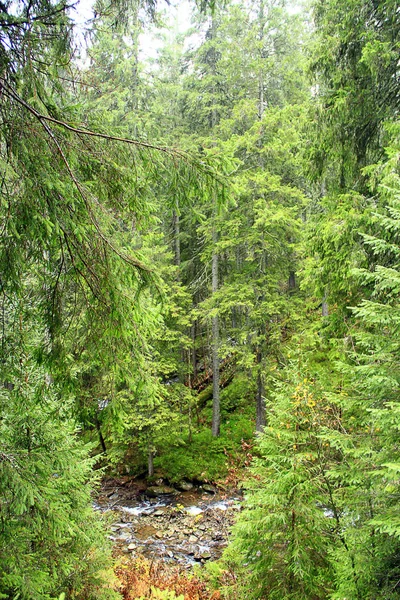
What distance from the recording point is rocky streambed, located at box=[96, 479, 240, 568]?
30.1 feet

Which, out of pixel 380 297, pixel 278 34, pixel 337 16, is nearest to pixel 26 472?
pixel 380 297

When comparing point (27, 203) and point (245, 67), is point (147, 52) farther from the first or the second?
point (27, 203)

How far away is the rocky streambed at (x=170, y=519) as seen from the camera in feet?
30.1

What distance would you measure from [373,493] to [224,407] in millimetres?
12579

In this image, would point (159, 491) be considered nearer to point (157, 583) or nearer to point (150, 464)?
point (150, 464)

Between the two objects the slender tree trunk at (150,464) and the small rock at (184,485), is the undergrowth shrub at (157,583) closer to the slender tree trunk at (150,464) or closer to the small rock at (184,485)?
the small rock at (184,485)

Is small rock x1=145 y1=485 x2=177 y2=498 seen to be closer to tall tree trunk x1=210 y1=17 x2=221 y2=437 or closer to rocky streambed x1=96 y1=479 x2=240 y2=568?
rocky streambed x1=96 y1=479 x2=240 y2=568

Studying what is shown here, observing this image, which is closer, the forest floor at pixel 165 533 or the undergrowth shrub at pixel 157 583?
the undergrowth shrub at pixel 157 583

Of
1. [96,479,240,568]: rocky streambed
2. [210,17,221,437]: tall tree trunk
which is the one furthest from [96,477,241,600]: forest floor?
[210,17,221,437]: tall tree trunk

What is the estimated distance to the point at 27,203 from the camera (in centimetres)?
282

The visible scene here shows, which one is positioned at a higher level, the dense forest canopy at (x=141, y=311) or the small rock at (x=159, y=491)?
the dense forest canopy at (x=141, y=311)

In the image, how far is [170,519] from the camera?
35.8 feet

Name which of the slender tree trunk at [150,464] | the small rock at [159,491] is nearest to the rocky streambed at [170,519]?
the small rock at [159,491]

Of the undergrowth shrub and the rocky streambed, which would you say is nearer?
the undergrowth shrub
